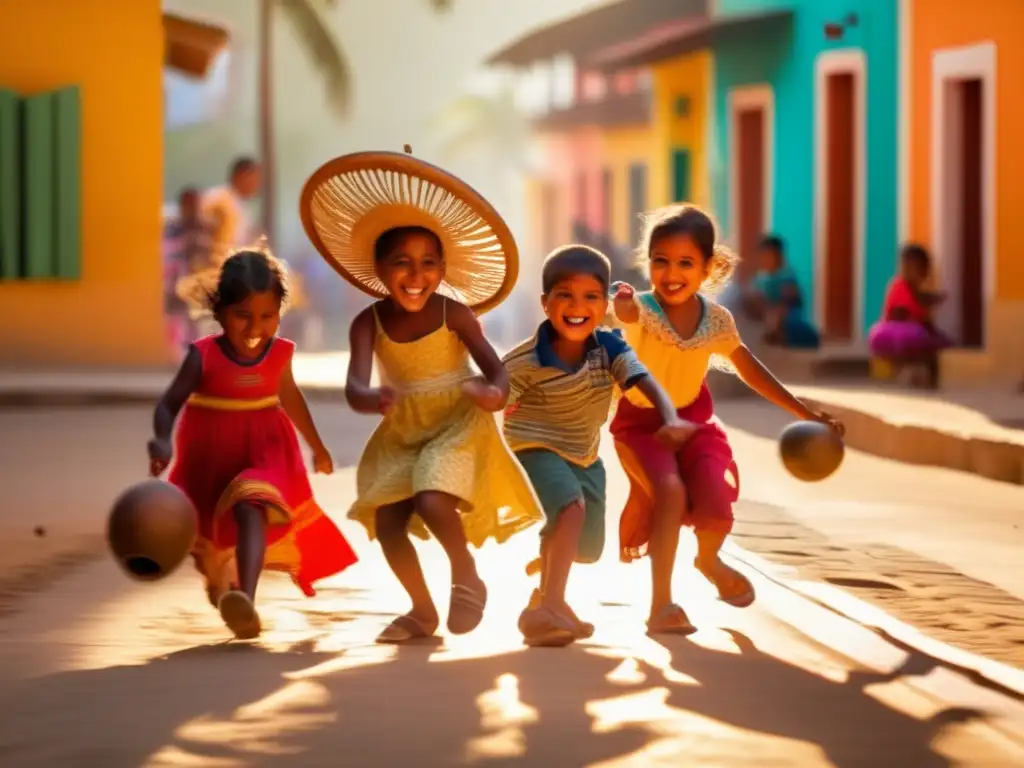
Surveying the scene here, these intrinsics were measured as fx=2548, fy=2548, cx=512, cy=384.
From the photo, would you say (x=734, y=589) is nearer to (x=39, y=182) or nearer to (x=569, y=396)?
(x=569, y=396)

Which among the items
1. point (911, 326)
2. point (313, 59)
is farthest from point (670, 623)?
point (313, 59)

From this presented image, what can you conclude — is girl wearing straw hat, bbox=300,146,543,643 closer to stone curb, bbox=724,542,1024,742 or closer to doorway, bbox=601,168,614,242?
stone curb, bbox=724,542,1024,742

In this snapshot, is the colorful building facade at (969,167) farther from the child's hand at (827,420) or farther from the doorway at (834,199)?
the child's hand at (827,420)

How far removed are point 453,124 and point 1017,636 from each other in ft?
330

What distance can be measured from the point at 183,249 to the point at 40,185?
1.84 metres

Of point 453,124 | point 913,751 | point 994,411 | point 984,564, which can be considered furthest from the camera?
point 453,124

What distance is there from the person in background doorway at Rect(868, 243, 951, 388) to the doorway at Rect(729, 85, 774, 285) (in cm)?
805

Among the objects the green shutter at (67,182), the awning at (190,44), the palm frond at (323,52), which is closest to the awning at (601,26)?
the palm frond at (323,52)

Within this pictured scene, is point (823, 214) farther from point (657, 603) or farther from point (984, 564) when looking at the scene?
point (657, 603)

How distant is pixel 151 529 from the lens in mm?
7348

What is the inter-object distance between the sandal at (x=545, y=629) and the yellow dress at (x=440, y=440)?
1.27ft

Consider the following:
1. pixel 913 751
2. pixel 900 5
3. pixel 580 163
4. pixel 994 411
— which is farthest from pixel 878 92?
pixel 580 163

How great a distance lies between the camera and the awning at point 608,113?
4284 cm

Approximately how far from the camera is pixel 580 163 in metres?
49.1
